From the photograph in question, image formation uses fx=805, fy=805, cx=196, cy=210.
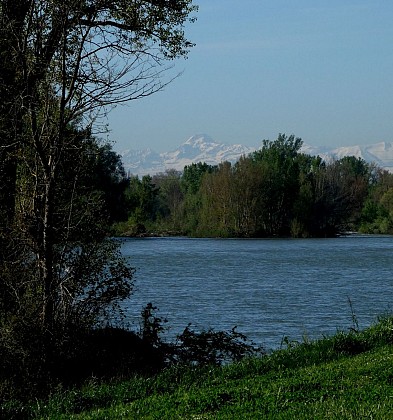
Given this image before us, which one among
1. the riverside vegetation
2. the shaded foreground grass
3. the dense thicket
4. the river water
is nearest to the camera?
the shaded foreground grass

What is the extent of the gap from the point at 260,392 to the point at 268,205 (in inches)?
3504

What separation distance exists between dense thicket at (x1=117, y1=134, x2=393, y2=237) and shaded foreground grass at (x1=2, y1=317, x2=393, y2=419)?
7784cm

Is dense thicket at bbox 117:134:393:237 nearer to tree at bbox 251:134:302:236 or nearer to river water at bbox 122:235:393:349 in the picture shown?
tree at bbox 251:134:302:236

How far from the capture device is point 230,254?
62344 millimetres

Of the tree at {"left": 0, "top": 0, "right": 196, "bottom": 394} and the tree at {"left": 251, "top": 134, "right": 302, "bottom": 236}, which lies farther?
the tree at {"left": 251, "top": 134, "right": 302, "bottom": 236}

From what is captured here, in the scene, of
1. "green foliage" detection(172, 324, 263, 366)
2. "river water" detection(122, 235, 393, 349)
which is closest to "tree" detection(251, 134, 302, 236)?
"river water" detection(122, 235, 393, 349)

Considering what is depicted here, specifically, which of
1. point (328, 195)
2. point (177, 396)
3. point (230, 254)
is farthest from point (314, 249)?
point (177, 396)

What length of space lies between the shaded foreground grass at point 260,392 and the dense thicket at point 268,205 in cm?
7784

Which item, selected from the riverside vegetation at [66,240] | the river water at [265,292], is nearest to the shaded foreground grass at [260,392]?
the riverside vegetation at [66,240]

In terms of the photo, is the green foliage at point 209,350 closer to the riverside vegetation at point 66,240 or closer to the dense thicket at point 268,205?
the riverside vegetation at point 66,240

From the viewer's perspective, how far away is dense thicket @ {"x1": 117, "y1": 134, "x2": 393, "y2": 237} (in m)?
96.4

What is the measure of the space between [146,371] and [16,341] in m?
2.17

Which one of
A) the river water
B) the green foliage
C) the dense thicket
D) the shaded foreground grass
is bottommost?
the river water

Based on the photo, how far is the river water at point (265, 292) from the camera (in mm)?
22609
